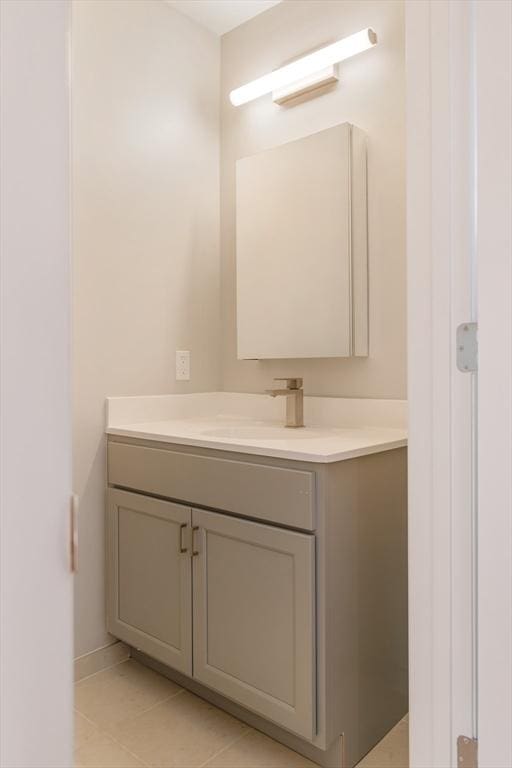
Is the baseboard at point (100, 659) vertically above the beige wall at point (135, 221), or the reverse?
the beige wall at point (135, 221)

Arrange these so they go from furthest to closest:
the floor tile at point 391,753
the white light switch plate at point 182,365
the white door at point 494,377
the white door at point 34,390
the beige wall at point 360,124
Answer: the white light switch plate at point 182,365 → the beige wall at point 360,124 → the floor tile at point 391,753 → the white door at point 494,377 → the white door at point 34,390

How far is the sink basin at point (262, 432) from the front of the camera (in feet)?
6.43

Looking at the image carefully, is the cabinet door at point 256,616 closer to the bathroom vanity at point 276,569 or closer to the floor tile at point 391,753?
the bathroom vanity at point 276,569

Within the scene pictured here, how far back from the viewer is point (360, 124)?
6.68 ft

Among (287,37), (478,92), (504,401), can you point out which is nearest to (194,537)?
(504,401)

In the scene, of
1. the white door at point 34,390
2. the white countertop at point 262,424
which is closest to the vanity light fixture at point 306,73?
the white countertop at point 262,424

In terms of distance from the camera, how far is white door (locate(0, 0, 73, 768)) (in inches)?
13.7

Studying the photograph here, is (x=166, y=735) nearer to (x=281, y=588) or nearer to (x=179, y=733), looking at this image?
(x=179, y=733)

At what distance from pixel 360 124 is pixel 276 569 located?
154cm

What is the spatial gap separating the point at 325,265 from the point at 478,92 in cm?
104

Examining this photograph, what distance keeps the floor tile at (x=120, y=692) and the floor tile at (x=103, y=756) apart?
8 centimetres

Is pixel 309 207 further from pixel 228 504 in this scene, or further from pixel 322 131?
pixel 228 504

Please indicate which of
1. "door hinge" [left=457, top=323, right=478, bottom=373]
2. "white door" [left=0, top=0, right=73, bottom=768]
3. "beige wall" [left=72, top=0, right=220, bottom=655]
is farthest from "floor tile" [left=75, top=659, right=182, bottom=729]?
"white door" [left=0, top=0, right=73, bottom=768]

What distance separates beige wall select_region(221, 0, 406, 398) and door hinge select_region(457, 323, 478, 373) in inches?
33.9
